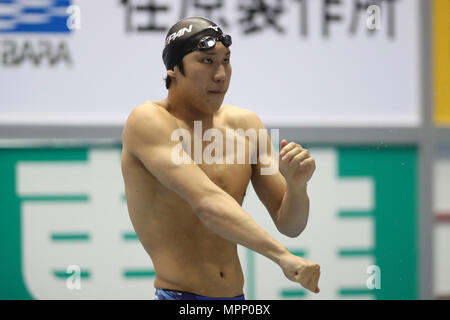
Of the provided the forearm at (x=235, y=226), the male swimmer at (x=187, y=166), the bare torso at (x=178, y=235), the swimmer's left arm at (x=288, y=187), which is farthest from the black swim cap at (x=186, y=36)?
the forearm at (x=235, y=226)

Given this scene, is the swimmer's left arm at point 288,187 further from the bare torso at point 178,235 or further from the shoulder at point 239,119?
the bare torso at point 178,235

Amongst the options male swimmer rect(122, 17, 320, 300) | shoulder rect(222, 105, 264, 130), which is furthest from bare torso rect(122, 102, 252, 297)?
shoulder rect(222, 105, 264, 130)

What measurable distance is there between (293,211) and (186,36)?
69 centimetres

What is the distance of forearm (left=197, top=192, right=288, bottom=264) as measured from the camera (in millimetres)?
2029

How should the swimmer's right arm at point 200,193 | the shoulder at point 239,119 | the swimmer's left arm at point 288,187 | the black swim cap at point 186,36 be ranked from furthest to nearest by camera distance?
the shoulder at point 239,119, the black swim cap at point 186,36, the swimmer's left arm at point 288,187, the swimmer's right arm at point 200,193

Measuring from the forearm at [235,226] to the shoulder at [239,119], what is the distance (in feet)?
1.26

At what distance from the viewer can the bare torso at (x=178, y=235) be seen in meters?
2.28

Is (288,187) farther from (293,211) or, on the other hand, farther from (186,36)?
(186,36)

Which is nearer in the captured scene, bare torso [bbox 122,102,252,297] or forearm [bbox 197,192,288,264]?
forearm [bbox 197,192,288,264]

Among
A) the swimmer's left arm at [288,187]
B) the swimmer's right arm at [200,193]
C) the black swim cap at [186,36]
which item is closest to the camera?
the swimmer's right arm at [200,193]

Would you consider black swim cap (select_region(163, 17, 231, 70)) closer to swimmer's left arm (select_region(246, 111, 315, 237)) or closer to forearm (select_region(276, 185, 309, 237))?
swimmer's left arm (select_region(246, 111, 315, 237))

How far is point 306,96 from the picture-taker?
4.09 m

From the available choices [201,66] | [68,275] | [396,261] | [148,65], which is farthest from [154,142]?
[396,261]

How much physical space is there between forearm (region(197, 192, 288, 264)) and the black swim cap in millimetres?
507
